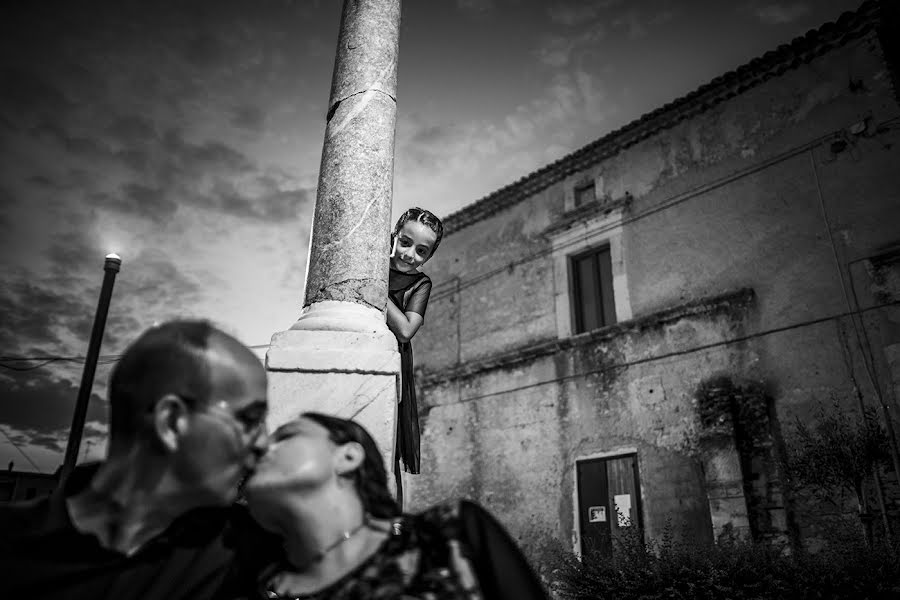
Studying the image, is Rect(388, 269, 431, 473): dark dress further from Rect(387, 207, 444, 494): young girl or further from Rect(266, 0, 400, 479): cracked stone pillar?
Rect(266, 0, 400, 479): cracked stone pillar

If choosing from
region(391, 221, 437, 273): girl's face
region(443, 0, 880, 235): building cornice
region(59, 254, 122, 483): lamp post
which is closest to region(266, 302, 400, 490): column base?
region(391, 221, 437, 273): girl's face

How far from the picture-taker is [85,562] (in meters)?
1.46

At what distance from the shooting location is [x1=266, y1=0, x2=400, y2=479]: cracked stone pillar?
268 centimetres

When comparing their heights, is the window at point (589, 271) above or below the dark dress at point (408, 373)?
above

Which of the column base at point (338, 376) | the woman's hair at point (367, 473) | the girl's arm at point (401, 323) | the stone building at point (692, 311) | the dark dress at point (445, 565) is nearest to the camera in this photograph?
the dark dress at point (445, 565)

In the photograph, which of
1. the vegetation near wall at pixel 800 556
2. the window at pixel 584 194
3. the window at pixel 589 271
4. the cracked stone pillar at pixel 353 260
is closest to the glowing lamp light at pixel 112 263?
the cracked stone pillar at pixel 353 260

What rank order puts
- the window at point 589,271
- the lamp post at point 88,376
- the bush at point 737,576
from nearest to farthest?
the bush at point 737,576
the lamp post at point 88,376
the window at point 589,271

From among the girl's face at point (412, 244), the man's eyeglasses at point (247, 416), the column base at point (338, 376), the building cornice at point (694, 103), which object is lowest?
the man's eyeglasses at point (247, 416)

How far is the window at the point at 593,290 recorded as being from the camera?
11664mm

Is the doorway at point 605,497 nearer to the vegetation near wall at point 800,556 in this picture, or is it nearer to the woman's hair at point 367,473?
the vegetation near wall at point 800,556

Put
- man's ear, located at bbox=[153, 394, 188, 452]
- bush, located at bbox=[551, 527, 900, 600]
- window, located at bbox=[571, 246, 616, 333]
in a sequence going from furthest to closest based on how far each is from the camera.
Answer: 1. window, located at bbox=[571, 246, 616, 333]
2. bush, located at bbox=[551, 527, 900, 600]
3. man's ear, located at bbox=[153, 394, 188, 452]

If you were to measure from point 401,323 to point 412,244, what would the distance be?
48cm

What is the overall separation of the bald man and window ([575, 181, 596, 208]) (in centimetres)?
1163

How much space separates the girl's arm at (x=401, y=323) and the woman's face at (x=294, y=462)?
1.76 metres
